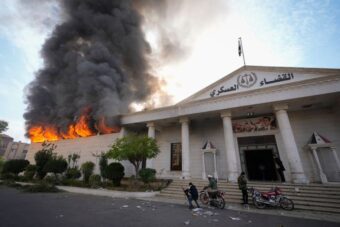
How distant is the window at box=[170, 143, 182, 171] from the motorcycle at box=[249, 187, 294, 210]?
10.2m

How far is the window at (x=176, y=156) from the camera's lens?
18.5 m

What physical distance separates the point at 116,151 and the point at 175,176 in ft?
23.7

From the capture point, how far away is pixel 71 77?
A: 26.3 metres

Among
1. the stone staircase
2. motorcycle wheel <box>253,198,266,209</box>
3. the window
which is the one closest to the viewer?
the stone staircase

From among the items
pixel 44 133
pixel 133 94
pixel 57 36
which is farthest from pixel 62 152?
pixel 57 36

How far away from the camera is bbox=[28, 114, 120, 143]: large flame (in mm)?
20406

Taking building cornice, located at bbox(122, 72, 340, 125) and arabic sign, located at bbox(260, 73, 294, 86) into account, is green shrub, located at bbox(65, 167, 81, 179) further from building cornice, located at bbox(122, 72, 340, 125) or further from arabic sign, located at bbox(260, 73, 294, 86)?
arabic sign, located at bbox(260, 73, 294, 86)

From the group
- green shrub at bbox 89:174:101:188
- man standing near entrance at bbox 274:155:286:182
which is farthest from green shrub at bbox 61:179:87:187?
man standing near entrance at bbox 274:155:286:182

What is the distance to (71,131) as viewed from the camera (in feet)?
77.1

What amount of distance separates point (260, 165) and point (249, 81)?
26.5 ft

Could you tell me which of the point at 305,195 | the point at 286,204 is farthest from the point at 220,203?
the point at 305,195

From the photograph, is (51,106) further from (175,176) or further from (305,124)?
(305,124)

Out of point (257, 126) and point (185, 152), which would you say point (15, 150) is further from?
point (257, 126)

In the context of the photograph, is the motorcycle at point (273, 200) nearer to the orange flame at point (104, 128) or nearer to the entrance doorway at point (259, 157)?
the entrance doorway at point (259, 157)
